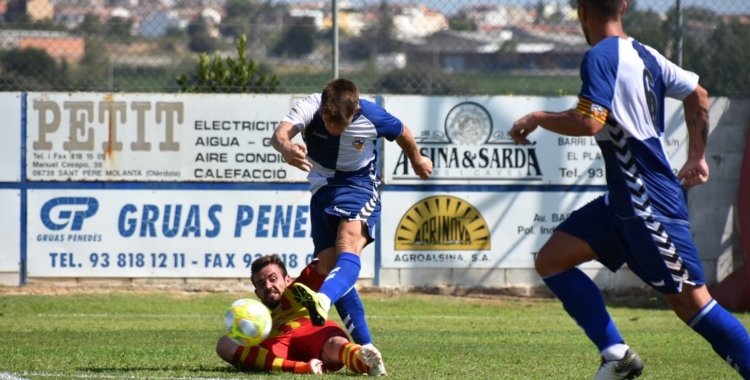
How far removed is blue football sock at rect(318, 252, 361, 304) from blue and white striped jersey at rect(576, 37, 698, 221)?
1667 millimetres

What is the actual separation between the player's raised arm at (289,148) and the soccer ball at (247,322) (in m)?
0.83

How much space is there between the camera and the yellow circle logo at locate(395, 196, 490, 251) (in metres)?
11.8

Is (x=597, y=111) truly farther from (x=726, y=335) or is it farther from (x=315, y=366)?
(x=315, y=366)

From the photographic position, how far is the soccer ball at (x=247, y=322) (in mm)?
5516

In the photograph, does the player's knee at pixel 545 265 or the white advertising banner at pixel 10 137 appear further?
the white advertising banner at pixel 10 137

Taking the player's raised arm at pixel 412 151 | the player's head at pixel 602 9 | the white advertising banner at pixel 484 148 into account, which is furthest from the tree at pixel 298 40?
the player's head at pixel 602 9

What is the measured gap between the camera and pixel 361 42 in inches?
650

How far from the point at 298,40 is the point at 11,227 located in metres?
4.77

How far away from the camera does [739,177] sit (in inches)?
478

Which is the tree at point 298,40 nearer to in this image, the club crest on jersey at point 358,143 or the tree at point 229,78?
the tree at point 229,78

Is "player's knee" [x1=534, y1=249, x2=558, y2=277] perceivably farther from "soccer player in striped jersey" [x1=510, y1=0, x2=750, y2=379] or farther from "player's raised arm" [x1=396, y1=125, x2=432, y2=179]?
"player's raised arm" [x1=396, y1=125, x2=432, y2=179]

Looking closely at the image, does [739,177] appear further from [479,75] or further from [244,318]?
[244,318]

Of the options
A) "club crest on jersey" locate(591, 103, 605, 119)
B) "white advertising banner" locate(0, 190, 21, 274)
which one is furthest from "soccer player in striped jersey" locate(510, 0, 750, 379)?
"white advertising banner" locate(0, 190, 21, 274)

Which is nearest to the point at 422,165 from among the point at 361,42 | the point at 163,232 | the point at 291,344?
the point at 291,344
